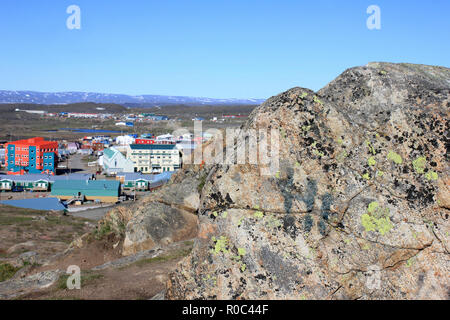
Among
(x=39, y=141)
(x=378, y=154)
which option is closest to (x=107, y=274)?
(x=378, y=154)

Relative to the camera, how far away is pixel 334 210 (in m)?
8.16

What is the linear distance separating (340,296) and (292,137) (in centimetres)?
330

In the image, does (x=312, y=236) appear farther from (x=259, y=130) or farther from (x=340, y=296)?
(x=259, y=130)

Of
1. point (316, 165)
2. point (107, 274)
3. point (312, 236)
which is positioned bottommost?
point (107, 274)

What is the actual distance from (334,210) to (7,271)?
671 inches

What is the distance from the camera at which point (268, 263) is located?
7926mm

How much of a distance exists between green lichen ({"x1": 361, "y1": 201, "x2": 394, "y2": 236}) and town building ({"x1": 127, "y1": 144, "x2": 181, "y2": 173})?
87999mm

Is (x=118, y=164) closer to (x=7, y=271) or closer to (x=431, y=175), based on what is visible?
(x=7, y=271)

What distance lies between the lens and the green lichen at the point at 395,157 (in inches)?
329

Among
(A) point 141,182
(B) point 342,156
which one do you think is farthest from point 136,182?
(B) point 342,156

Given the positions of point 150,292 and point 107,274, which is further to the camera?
point 107,274

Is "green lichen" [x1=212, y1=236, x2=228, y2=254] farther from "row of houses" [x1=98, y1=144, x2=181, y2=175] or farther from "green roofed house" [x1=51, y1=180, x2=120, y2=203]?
"row of houses" [x1=98, y1=144, x2=181, y2=175]

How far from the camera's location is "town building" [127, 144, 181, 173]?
312 ft

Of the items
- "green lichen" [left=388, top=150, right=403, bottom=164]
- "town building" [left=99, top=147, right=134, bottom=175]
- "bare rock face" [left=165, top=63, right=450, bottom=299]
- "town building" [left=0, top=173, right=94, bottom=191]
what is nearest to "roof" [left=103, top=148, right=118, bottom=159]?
"town building" [left=99, top=147, right=134, bottom=175]
